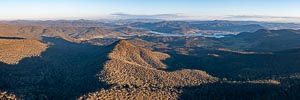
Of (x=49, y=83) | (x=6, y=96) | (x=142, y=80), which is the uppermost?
(x=6, y=96)

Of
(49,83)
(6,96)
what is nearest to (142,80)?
(49,83)

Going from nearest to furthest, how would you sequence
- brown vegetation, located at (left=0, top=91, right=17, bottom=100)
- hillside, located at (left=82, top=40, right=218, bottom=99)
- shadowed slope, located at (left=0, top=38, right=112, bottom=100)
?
hillside, located at (left=82, top=40, right=218, bottom=99), brown vegetation, located at (left=0, top=91, right=17, bottom=100), shadowed slope, located at (left=0, top=38, right=112, bottom=100)

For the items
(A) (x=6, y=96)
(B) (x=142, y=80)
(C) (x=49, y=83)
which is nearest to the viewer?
(A) (x=6, y=96)

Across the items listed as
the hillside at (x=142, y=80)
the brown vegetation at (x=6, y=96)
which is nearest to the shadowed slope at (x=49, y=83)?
the brown vegetation at (x=6, y=96)

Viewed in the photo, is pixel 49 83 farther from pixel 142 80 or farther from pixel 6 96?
pixel 142 80

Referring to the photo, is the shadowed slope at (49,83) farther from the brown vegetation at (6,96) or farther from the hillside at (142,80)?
the hillside at (142,80)

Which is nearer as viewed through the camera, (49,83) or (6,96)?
(6,96)

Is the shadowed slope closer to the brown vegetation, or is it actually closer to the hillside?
the brown vegetation

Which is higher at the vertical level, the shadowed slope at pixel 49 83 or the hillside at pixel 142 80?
the hillside at pixel 142 80

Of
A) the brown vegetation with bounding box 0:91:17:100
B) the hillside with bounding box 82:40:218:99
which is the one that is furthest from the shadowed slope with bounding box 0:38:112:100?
the hillside with bounding box 82:40:218:99

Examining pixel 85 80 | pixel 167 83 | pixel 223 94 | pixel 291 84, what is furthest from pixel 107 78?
pixel 291 84

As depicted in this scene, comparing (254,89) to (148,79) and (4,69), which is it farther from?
(4,69)
